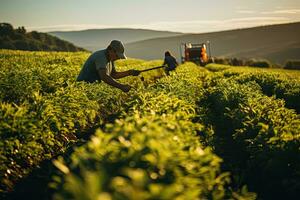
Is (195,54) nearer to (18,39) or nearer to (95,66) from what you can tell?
(95,66)

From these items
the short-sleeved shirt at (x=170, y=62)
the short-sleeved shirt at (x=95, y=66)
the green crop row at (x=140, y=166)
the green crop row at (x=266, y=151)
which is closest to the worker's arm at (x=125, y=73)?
the short-sleeved shirt at (x=95, y=66)

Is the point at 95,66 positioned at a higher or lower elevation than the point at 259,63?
higher

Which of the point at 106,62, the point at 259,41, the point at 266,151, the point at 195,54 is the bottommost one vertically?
the point at 259,41

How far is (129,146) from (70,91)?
4.45 meters

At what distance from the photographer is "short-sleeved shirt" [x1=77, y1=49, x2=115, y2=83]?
8.89m

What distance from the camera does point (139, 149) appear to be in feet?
9.89

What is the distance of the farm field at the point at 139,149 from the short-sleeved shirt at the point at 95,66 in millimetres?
481

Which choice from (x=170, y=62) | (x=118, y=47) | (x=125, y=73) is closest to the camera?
(x=118, y=47)

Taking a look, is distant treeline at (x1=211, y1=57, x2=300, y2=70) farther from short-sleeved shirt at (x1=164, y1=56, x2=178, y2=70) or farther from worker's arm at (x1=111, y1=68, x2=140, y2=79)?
worker's arm at (x1=111, y1=68, x2=140, y2=79)

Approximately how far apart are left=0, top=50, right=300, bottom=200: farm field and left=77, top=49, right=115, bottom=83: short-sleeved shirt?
1.58 feet

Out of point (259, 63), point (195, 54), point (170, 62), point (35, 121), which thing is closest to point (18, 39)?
point (259, 63)

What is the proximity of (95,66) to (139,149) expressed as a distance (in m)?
6.52

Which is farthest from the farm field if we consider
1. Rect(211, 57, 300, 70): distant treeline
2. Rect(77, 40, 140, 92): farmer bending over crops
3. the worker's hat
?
Rect(211, 57, 300, 70): distant treeline

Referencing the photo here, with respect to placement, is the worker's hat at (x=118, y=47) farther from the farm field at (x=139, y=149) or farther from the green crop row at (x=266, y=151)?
the green crop row at (x=266, y=151)
